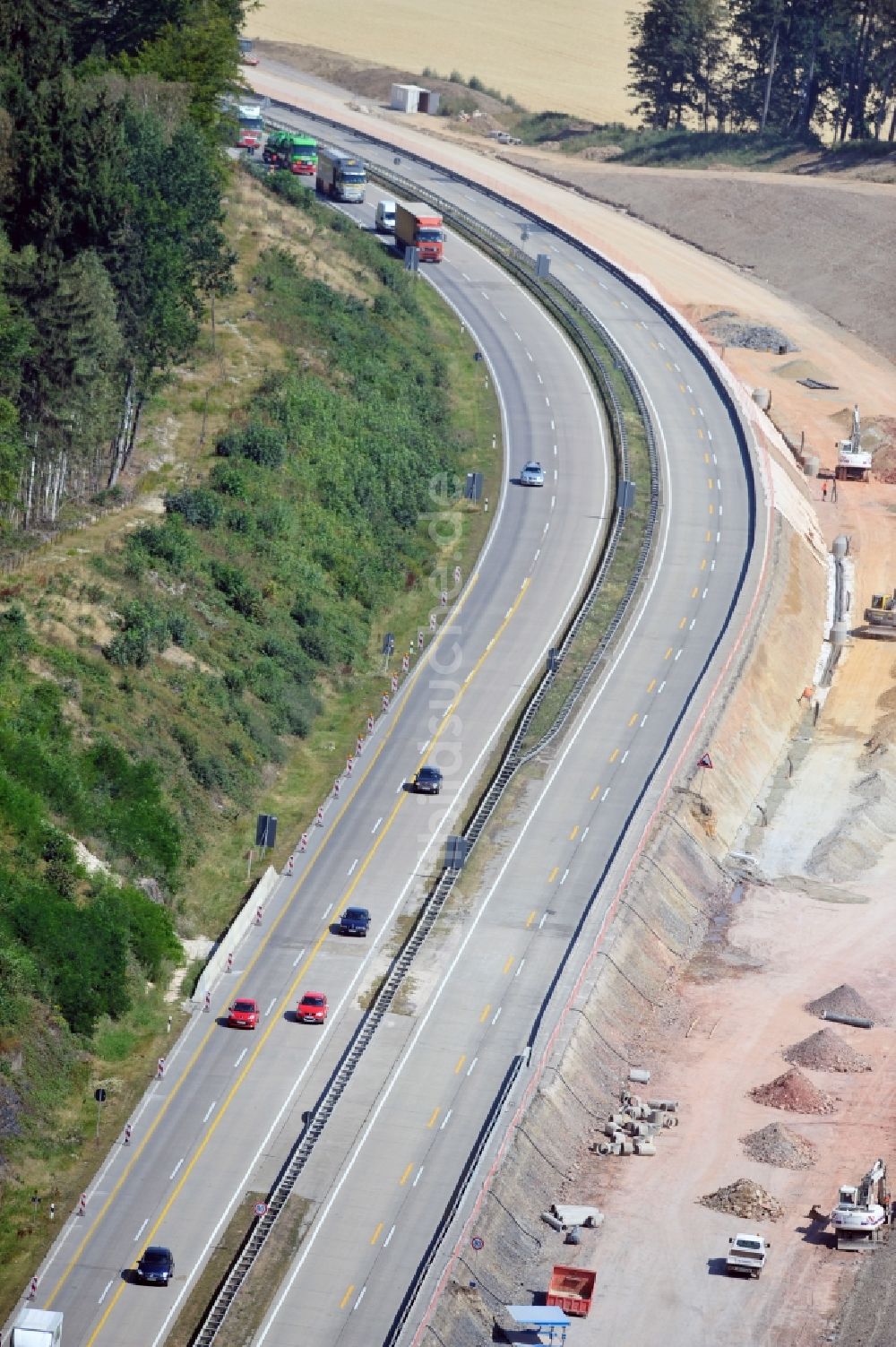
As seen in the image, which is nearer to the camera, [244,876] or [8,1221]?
[8,1221]

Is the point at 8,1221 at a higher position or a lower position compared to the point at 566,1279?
lower

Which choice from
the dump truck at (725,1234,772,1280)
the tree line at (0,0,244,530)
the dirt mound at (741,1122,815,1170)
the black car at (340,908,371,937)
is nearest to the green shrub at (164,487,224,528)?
the tree line at (0,0,244,530)

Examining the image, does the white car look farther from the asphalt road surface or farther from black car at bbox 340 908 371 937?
black car at bbox 340 908 371 937

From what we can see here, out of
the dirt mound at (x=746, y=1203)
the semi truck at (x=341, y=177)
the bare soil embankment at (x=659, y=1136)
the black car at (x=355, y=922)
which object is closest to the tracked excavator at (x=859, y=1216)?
the bare soil embankment at (x=659, y=1136)

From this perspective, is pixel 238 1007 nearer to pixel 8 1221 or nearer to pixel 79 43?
pixel 8 1221

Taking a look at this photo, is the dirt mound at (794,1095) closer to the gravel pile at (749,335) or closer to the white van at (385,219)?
the white van at (385,219)

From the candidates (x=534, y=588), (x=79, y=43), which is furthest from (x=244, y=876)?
(x=79, y=43)

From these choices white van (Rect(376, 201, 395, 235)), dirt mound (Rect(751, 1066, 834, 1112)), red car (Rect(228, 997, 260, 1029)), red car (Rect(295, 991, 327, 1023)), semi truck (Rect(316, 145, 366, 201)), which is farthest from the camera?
semi truck (Rect(316, 145, 366, 201))
